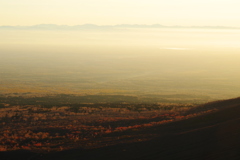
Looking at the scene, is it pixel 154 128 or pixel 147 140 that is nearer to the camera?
pixel 147 140

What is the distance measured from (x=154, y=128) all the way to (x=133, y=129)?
54.7 inches

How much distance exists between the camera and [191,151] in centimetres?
1499

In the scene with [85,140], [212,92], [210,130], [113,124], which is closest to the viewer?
[210,130]

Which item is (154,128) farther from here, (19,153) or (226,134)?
(19,153)

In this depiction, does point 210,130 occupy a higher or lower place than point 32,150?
higher

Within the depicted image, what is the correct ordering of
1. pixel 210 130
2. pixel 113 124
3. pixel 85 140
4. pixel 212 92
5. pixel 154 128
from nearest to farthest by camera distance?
pixel 210 130, pixel 85 140, pixel 154 128, pixel 113 124, pixel 212 92

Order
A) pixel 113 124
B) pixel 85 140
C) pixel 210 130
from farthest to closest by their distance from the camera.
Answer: pixel 113 124 → pixel 85 140 → pixel 210 130

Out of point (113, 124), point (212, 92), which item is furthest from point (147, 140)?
point (212, 92)

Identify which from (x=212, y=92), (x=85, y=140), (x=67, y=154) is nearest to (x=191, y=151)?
(x=67, y=154)

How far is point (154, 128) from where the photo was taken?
22625 millimetres

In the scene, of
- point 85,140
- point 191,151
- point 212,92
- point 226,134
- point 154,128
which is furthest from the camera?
point 212,92

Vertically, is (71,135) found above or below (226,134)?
→ below

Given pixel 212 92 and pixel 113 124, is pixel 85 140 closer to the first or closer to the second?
pixel 113 124

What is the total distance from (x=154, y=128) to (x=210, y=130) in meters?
5.14
